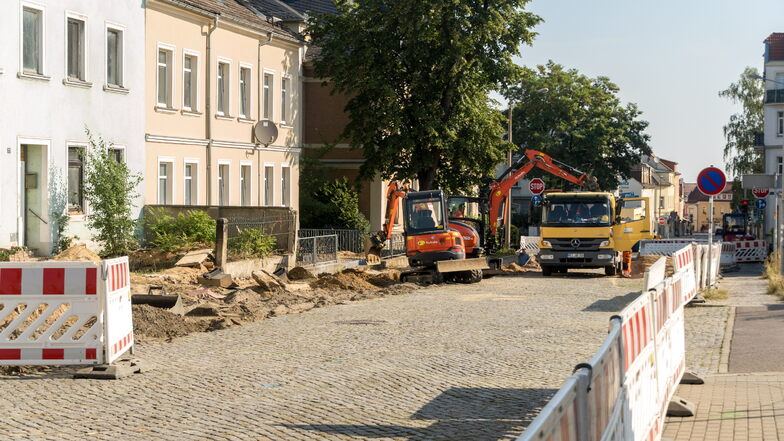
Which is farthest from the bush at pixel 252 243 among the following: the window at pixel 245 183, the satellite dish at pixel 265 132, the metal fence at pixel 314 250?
the window at pixel 245 183

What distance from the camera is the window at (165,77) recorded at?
34969 millimetres

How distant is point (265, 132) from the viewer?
40.9 meters

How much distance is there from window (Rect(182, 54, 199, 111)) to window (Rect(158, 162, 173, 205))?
2.32m

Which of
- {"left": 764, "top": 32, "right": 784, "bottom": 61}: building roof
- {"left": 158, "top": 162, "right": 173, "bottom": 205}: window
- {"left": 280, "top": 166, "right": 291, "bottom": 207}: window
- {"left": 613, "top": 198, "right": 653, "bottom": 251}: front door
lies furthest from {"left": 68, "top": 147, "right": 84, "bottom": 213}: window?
{"left": 764, "top": 32, "right": 784, "bottom": 61}: building roof

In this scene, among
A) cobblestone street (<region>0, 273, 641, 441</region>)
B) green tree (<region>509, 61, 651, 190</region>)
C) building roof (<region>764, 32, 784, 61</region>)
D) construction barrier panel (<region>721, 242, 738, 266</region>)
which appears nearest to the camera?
cobblestone street (<region>0, 273, 641, 441</region>)

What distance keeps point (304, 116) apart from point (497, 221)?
13968 mm

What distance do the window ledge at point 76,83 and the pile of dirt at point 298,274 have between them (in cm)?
720

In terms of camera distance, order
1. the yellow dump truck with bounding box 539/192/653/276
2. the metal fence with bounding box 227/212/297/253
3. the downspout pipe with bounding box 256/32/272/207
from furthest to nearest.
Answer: the downspout pipe with bounding box 256/32/272/207 < the yellow dump truck with bounding box 539/192/653/276 < the metal fence with bounding box 227/212/297/253

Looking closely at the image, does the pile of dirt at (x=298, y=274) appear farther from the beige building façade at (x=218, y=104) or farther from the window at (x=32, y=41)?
the window at (x=32, y=41)

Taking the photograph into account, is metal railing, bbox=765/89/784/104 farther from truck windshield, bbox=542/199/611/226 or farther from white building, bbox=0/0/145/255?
white building, bbox=0/0/145/255

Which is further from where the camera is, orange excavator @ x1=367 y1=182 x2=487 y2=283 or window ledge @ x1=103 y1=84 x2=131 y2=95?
orange excavator @ x1=367 y1=182 x2=487 y2=283

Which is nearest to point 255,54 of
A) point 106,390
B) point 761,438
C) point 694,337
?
point 694,337

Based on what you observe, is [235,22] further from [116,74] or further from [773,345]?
[773,345]

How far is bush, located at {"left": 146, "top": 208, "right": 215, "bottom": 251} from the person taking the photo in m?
30.4
